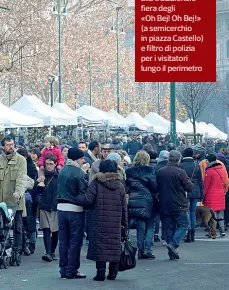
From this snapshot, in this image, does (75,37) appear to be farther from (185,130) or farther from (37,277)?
(37,277)

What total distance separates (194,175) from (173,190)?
2682mm

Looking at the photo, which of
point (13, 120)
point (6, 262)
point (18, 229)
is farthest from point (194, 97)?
point (6, 262)

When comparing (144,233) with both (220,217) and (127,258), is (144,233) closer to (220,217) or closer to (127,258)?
(127,258)

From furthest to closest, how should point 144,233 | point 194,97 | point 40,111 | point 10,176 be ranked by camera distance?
point 194,97
point 40,111
point 144,233
point 10,176

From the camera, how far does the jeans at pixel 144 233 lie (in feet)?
51.4

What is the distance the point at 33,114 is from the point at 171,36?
15.7m

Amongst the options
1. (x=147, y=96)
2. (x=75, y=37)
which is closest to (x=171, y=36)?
(x=75, y=37)

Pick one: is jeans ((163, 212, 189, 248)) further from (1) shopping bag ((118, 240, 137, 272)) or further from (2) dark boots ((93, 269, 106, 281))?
(2) dark boots ((93, 269, 106, 281))

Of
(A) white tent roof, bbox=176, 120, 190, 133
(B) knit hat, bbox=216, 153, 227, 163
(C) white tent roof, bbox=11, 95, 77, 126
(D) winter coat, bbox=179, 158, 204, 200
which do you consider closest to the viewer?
(D) winter coat, bbox=179, 158, 204, 200

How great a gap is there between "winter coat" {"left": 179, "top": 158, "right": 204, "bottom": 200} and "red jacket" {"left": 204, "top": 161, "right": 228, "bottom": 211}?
0.95m

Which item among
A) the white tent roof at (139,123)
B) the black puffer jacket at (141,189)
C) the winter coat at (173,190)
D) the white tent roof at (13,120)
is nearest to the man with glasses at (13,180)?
the black puffer jacket at (141,189)

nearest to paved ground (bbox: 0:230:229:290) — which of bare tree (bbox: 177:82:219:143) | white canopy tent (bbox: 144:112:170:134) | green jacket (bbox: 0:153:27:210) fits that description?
green jacket (bbox: 0:153:27:210)

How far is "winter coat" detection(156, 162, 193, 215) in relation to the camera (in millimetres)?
15695

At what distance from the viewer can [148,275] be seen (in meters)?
13.8
